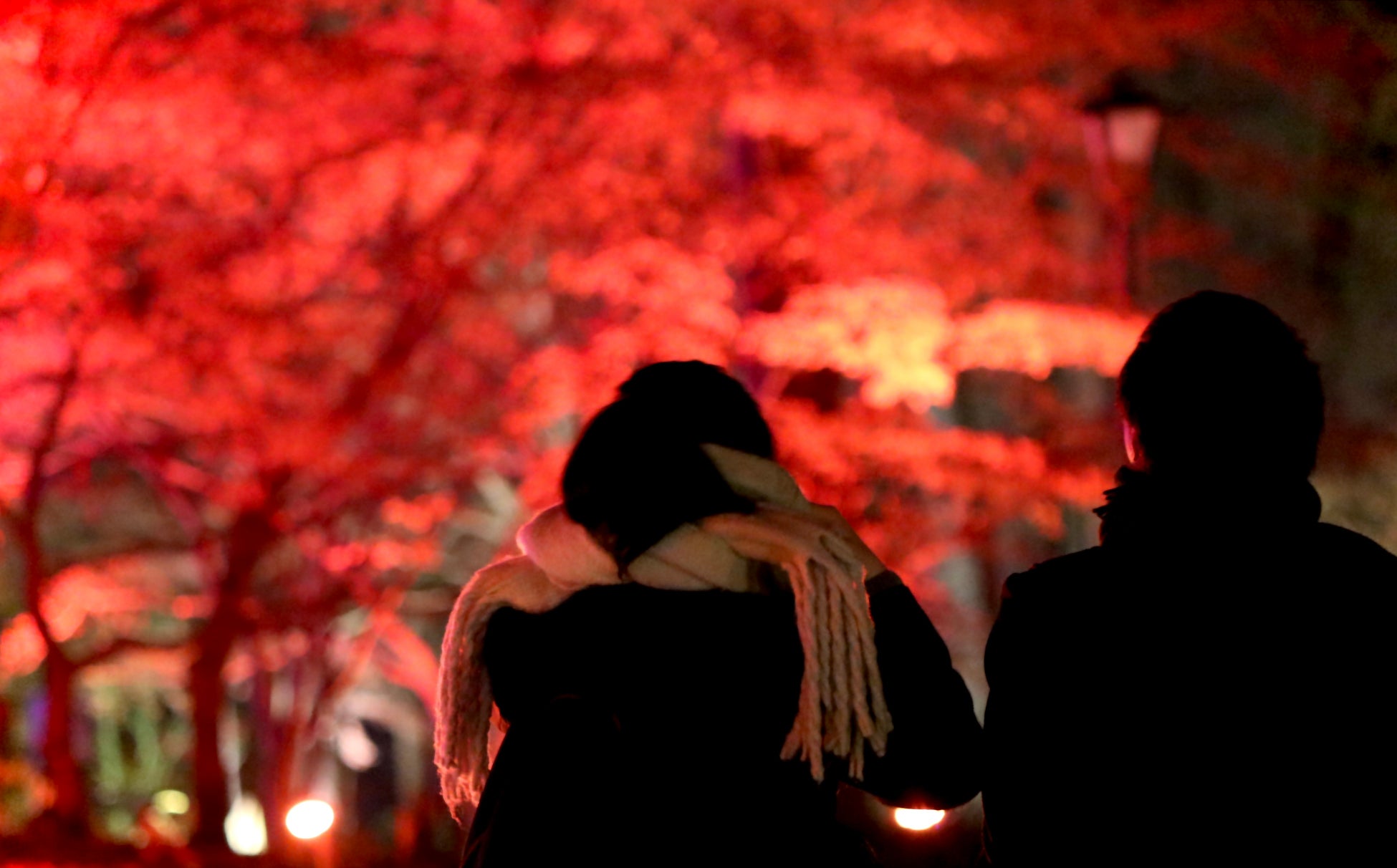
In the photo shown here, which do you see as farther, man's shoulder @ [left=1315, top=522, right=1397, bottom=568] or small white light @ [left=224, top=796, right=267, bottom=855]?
small white light @ [left=224, top=796, right=267, bottom=855]

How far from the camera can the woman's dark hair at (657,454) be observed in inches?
73.7

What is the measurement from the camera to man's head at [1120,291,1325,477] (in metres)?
1.71

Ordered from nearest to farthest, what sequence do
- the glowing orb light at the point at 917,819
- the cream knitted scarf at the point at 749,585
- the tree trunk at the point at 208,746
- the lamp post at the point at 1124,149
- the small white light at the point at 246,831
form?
the cream knitted scarf at the point at 749,585
the glowing orb light at the point at 917,819
the lamp post at the point at 1124,149
the tree trunk at the point at 208,746
the small white light at the point at 246,831

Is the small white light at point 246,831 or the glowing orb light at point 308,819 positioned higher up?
the small white light at point 246,831

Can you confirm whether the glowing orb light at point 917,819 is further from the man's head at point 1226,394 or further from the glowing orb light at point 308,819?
the glowing orb light at point 308,819

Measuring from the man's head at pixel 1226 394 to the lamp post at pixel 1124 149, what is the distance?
4683 mm

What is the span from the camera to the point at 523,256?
26.9 feet

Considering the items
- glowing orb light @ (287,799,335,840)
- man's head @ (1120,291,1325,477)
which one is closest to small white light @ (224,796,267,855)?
glowing orb light @ (287,799,335,840)

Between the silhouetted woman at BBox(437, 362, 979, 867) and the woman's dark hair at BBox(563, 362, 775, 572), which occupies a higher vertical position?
the woman's dark hair at BBox(563, 362, 775, 572)

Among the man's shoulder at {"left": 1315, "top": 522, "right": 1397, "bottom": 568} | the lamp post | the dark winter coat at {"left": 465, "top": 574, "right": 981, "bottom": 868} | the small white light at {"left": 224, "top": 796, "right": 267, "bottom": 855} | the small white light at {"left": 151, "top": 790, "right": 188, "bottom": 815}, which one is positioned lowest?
the dark winter coat at {"left": 465, "top": 574, "right": 981, "bottom": 868}

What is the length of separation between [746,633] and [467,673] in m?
0.49

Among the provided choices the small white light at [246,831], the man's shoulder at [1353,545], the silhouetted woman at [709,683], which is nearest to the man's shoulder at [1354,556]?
the man's shoulder at [1353,545]

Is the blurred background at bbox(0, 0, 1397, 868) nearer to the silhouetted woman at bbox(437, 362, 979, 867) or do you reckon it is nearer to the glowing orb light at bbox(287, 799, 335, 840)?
the glowing orb light at bbox(287, 799, 335, 840)

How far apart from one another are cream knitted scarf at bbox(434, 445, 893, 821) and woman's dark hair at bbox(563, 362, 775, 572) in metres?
0.02
